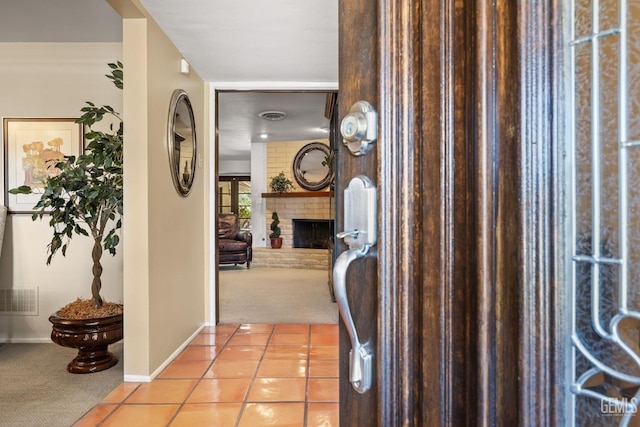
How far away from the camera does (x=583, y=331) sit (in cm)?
33

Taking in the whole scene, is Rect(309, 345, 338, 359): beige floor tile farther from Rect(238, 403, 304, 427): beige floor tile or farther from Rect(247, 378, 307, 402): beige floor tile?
Rect(238, 403, 304, 427): beige floor tile

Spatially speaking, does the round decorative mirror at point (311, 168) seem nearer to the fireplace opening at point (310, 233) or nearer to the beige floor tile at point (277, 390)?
the fireplace opening at point (310, 233)

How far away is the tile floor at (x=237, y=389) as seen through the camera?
5.95 ft

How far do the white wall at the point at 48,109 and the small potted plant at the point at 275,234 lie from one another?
4.73m

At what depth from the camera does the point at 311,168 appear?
7664 millimetres

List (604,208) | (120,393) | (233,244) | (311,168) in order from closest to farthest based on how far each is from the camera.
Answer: (604,208) → (120,393) → (233,244) → (311,168)

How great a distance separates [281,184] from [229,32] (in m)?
5.27

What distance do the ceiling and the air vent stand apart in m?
1.88

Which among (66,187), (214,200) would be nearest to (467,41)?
(66,187)

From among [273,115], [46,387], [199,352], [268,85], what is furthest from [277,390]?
[273,115]

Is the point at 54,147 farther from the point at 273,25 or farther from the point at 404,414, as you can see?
the point at 404,414

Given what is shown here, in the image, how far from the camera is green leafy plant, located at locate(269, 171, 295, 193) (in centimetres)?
769

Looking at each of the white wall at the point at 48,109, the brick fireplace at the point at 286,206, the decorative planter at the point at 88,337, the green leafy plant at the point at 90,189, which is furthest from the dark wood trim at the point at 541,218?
the brick fireplace at the point at 286,206

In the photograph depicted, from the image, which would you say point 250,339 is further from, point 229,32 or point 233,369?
point 229,32
